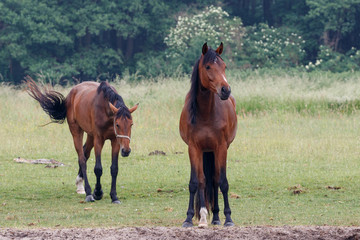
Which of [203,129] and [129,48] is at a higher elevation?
[203,129]

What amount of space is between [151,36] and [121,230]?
118 ft

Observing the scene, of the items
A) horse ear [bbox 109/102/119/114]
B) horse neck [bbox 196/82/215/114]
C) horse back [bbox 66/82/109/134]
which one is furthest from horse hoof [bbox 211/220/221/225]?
horse back [bbox 66/82/109/134]

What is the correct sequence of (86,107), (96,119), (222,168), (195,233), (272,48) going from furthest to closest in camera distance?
(272,48), (86,107), (96,119), (222,168), (195,233)

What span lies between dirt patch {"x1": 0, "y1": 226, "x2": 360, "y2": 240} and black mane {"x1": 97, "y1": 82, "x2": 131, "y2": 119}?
2.81 m

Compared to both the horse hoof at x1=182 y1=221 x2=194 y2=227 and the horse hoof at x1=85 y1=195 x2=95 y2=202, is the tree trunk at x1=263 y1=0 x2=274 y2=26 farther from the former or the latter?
the horse hoof at x1=182 y1=221 x2=194 y2=227

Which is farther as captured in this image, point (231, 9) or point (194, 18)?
point (231, 9)

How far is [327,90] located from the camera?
23828mm

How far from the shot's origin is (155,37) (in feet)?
140

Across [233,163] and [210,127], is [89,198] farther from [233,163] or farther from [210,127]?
[233,163]

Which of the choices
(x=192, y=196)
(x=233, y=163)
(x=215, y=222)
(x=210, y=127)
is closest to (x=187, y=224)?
(x=192, y=196)

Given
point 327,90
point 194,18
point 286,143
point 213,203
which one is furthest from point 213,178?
point 194,18

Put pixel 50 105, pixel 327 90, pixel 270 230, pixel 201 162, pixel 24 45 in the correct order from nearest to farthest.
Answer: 1. pixel 270 230
2. pixel 201 162
3. pixel 50 105
4. pixel 327 90
5. pixel 24 45

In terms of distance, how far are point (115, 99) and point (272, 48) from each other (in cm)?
3064

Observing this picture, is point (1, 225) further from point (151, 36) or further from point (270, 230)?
point (151, 36)
